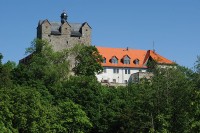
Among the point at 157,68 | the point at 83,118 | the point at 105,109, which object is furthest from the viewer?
the point at 105,109

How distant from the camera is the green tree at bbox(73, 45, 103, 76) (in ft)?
302

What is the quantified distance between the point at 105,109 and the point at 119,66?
114ft

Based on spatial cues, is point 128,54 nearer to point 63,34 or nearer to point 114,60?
point 114,60

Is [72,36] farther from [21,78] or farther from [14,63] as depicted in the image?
[21,78]

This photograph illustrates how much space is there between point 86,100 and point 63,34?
1063 inches

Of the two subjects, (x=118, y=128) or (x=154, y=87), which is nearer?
(x=154, y=87)

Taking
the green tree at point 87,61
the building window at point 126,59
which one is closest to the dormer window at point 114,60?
the building window at point 126,59

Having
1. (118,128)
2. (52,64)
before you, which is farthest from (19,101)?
(52,64)

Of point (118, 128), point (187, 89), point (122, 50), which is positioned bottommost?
point (118, 128)

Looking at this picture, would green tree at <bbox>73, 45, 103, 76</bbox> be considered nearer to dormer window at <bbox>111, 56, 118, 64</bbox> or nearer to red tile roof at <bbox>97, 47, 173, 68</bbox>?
dormer window at <bbox>111, 56, 118, 64</bbox>

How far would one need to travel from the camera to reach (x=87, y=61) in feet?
301

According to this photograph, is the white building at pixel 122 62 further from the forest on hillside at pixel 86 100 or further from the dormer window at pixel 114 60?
the forest on hillside at pixel 86 100

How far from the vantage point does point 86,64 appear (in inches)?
3644

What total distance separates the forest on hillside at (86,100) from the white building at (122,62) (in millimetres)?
11054
